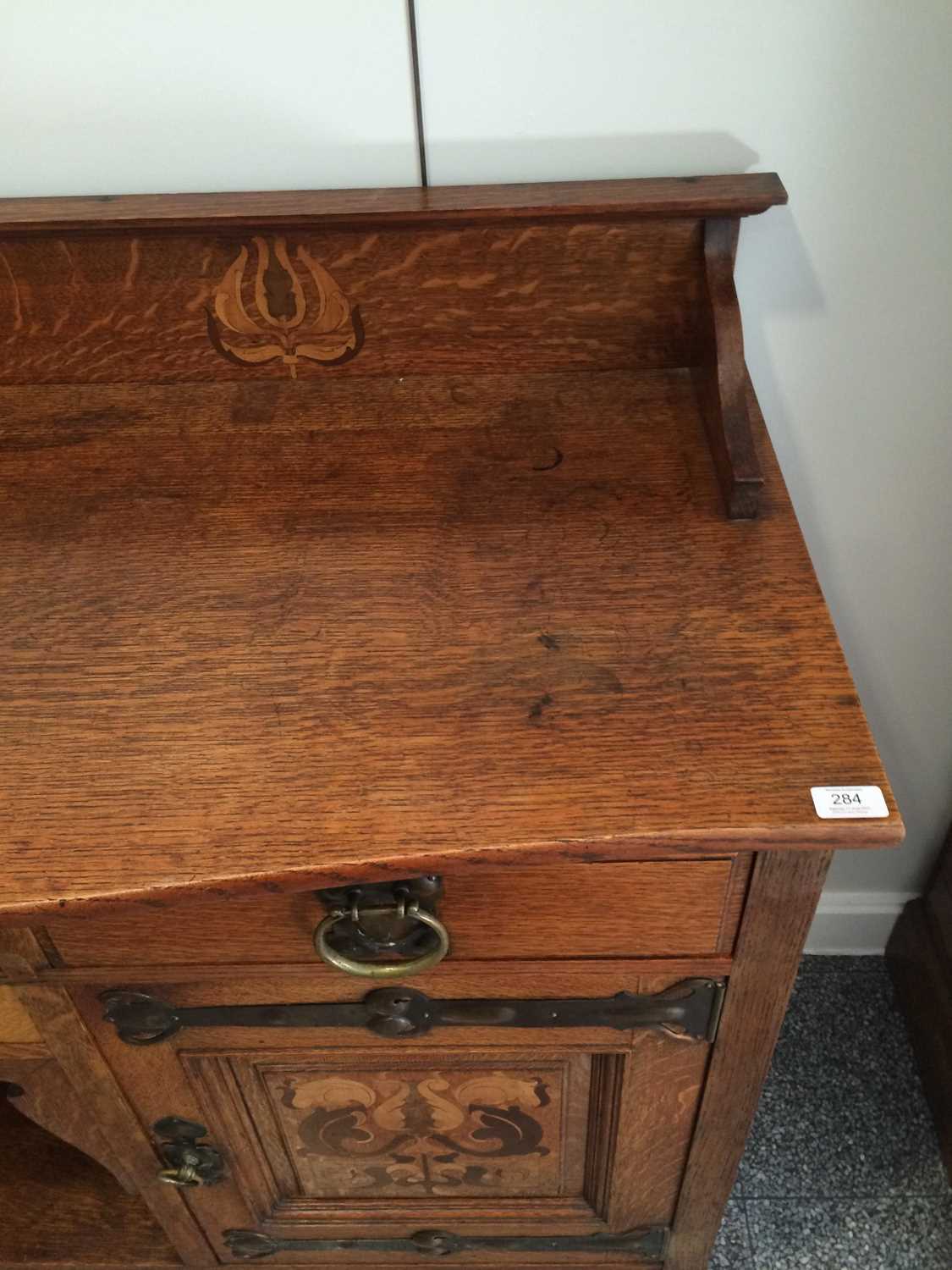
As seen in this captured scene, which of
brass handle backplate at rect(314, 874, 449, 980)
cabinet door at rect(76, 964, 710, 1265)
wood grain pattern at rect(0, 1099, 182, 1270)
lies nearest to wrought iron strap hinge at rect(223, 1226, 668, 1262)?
cabinet door at rect(76, 964, 710, 1265)

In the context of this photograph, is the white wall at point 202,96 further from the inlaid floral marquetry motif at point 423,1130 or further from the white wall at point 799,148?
the inlaid floral marquetry motif at point 423,1130

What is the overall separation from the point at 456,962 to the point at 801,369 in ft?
1.87

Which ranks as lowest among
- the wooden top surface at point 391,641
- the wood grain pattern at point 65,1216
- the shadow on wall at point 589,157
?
the wood grain pattern at point 65,1216

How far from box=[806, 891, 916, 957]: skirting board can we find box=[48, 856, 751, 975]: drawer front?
78 centimetres

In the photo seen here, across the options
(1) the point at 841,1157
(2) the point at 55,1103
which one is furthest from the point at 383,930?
(1) the point at 841,1157

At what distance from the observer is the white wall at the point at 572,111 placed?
67 cm

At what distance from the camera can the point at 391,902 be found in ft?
1.87

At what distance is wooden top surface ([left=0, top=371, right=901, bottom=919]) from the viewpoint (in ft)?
1.63

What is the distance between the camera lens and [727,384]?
69cm

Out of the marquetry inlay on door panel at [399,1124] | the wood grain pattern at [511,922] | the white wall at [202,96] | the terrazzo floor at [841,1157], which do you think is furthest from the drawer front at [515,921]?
the terrazzo floor at [841,1157]

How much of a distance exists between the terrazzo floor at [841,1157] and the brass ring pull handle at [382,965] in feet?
2.63

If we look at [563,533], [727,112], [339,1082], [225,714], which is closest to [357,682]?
[225,714]

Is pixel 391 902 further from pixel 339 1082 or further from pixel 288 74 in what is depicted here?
pixel 288 74

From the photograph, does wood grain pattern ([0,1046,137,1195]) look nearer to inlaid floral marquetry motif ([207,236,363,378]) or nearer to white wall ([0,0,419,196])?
inlaid floral marquetry motif ([207,236,363,378])
